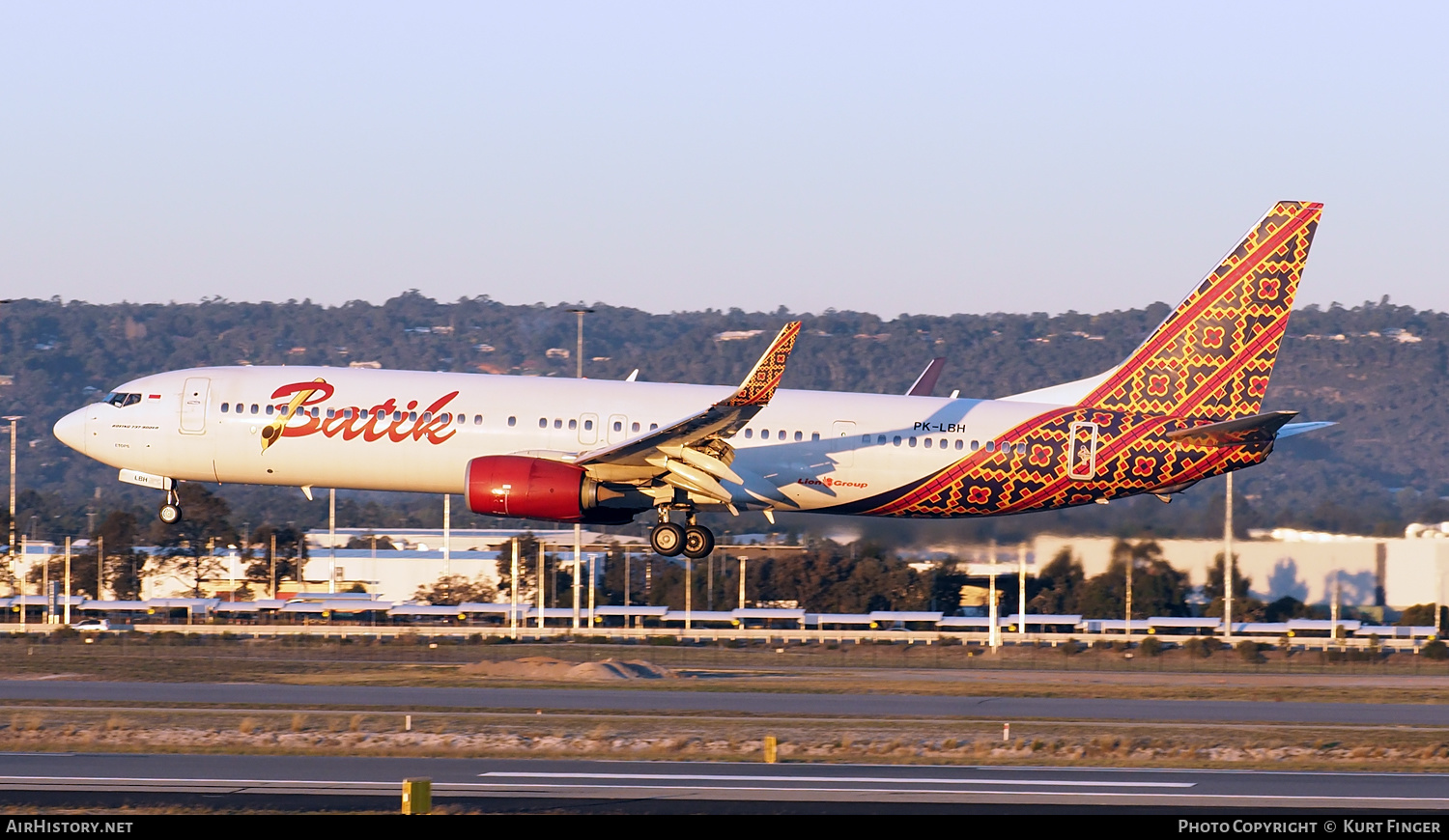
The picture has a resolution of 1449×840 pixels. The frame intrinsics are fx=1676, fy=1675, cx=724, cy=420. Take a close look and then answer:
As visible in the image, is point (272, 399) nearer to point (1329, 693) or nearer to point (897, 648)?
point (897, 648)

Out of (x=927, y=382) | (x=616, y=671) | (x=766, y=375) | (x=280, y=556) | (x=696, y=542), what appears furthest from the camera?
(x=280, y=556)

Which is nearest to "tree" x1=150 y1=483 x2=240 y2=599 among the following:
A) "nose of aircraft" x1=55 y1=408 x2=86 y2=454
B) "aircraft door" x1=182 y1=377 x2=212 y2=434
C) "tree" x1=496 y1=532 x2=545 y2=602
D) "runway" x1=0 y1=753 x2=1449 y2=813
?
"tree" x1=496 y1=532 x2=545 y2=602

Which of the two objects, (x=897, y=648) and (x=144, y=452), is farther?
(x=897, y=648)

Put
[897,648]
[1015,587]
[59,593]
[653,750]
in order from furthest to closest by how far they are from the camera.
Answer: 1. [59,593]
2. [1015,587]
3. [897,648]
4. [653,750]

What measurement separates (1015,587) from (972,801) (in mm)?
41814

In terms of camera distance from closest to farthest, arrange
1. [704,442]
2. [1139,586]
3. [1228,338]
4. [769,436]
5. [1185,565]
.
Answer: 1. [704,442]
2. [769,436]
3. [1228,338]
4. [1185,565]
5. [1139,586]

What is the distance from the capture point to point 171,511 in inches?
1565

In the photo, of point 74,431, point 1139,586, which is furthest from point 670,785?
point 1139,586

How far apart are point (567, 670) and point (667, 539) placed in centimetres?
498

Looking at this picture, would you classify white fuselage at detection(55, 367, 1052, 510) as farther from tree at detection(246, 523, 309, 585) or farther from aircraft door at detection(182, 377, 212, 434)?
tree at detection(246, 523, 309, 585)

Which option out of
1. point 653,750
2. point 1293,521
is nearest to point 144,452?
point 653,750

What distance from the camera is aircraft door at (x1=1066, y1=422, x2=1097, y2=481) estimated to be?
3741 cm

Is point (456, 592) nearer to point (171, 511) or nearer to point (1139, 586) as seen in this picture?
point (1139, 586)

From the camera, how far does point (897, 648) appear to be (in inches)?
2029
